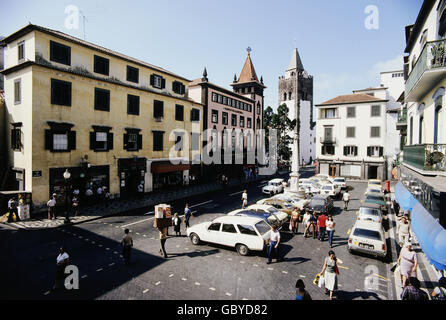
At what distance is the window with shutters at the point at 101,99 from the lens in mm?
22484

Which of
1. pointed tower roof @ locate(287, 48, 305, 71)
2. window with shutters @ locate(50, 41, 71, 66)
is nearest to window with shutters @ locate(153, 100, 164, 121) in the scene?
window with shutters @ locate(50, 41, 71, 66)

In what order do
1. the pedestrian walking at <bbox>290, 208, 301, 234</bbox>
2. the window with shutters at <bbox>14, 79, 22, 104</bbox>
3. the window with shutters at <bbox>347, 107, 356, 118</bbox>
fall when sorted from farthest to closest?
the window with shutters at <bbox>347, 107, 356, 118</bbox> < the window with shutters at <bbox>14, 79, 22, 104</bbox> < the pedestrian walking at <bbox>290, 208, 301, 234</bbox>

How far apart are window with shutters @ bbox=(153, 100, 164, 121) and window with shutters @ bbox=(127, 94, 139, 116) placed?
2.39 meters

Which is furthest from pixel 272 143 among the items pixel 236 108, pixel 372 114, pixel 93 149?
pixel 93 149

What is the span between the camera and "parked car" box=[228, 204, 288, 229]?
50.3 feet

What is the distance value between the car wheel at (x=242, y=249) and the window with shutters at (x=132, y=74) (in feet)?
68.0

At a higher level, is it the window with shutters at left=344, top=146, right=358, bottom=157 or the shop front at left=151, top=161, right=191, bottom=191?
the window with shutters at left=344, top=146, right=358, bottom=157

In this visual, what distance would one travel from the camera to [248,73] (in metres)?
49.0

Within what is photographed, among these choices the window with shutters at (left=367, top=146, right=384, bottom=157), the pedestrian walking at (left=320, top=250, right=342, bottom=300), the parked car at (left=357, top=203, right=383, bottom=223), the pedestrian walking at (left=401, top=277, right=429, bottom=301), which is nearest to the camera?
the pedestrian walking at (left=401, top=277, right=429, bottom=301)

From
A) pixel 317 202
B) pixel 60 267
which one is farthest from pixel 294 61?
pixel 60 267

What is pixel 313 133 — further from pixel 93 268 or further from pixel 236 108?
pixel 93 268

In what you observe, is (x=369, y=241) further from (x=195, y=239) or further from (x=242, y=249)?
(x=195, y=239)

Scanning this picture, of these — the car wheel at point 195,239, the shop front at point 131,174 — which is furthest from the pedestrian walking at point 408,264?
the shop front at point 131,174

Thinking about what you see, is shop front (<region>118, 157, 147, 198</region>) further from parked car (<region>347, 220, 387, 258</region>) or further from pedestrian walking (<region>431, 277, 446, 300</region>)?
pedestrian walking (<region>431, 277, 446, 300</region>)
